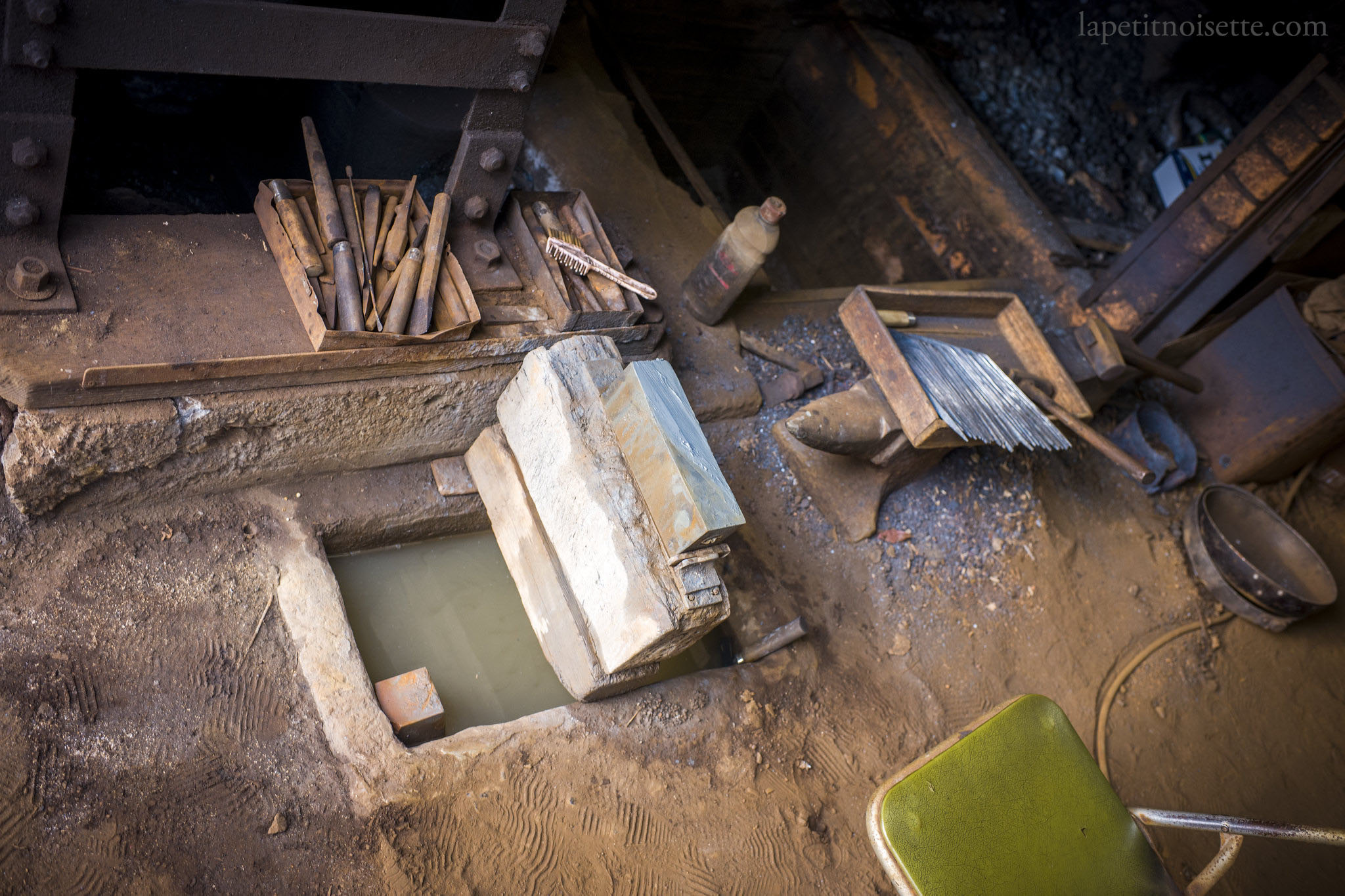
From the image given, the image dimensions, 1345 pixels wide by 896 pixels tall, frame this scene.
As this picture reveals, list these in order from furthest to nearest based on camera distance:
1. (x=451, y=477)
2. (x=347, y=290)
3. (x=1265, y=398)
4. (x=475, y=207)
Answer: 1. (x=1265, y=398)
2. (x=451, y=477)
3. (x=475, y=207)
4. (x=347, y=290)

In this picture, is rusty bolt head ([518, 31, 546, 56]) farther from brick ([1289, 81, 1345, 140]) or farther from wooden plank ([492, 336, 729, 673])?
brick ([1289, 81, 1345, 140])

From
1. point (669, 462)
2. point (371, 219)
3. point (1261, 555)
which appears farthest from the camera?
point (1261, 555)

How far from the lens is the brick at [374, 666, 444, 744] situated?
303cm

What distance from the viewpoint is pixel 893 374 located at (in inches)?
151

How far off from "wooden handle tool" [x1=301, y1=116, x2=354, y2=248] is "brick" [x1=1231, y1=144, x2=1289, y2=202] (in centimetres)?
517

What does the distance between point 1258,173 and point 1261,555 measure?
7.76ft

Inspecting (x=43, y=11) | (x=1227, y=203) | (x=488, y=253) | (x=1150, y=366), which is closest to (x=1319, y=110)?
(x=1227, y=203)

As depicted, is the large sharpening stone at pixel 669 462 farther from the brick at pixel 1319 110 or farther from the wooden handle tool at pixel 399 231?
the brick at pixel 1319 110

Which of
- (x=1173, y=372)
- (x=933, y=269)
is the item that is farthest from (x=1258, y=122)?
(x=933, y=269)

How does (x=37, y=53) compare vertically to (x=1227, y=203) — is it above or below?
above

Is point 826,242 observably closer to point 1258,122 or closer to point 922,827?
point 1258,122

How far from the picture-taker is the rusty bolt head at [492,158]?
3467mm

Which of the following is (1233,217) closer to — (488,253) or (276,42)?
(488,253)

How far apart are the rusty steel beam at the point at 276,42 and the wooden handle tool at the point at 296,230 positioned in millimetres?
540
